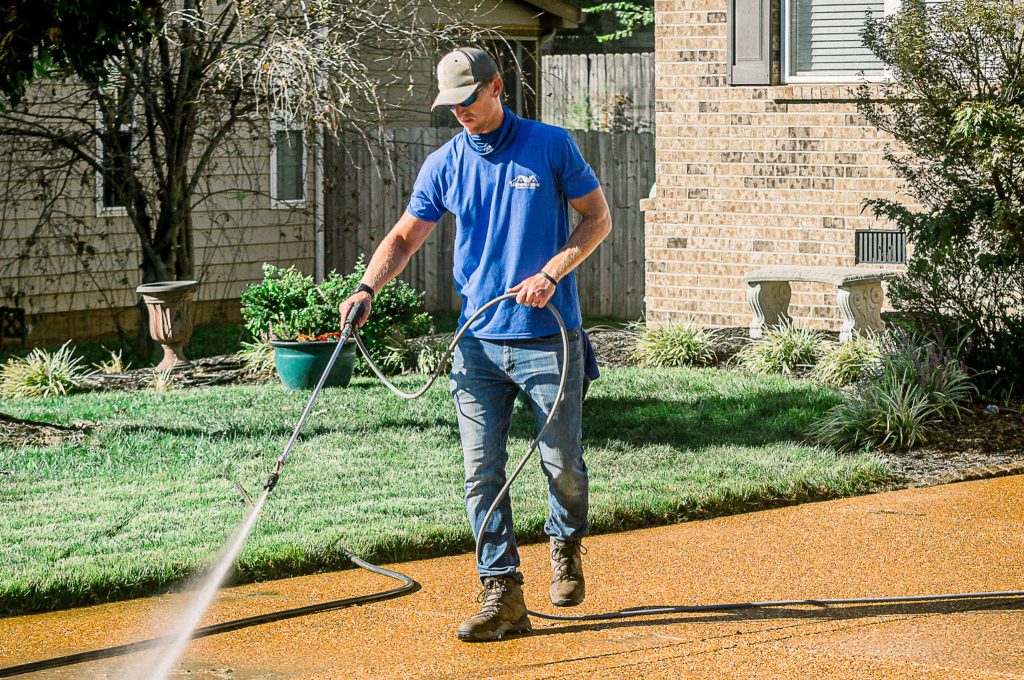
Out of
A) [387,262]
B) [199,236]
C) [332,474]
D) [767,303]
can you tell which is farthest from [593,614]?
[199,236]

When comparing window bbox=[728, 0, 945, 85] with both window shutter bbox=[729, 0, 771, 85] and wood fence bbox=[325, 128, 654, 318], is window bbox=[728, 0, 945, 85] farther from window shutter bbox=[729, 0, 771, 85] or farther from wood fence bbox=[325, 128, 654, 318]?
wood fence bbox=[325, 128, 654, 318]

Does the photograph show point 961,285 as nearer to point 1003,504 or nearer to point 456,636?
point 1003,504

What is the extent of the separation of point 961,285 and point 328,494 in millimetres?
5094

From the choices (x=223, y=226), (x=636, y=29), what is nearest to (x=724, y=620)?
(x=223, y=226)

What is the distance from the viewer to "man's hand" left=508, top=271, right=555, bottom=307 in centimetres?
502

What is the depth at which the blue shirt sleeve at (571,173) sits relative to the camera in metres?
5.21

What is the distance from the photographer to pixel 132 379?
38.8 feet

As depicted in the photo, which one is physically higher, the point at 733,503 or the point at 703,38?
the point at 703,38

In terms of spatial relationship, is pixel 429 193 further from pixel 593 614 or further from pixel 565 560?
pixel 593 614

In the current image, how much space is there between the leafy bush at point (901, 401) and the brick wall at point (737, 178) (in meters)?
2.77

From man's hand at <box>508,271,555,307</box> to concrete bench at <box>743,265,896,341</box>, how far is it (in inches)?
273

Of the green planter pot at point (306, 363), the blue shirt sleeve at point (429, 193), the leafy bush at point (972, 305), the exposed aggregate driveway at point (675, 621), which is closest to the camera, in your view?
the exposed aggregate driveway at point (675, 621)

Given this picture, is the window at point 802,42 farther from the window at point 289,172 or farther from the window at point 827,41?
the window at point 289,172

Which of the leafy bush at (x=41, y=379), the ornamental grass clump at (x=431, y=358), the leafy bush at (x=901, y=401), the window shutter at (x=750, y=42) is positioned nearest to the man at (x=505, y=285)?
the leafy bush at (x=901, y=401)
